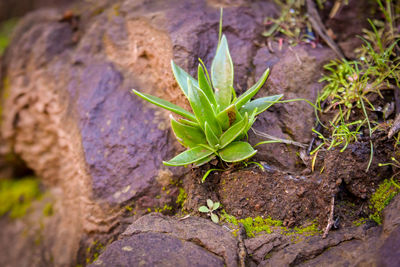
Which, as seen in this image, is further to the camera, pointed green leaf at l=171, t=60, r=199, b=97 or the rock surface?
pointed green leaf at l=171, t=60, r=199, b=97

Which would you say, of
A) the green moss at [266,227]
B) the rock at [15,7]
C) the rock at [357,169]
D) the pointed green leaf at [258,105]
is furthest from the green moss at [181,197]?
Result: the rock at [15,7]

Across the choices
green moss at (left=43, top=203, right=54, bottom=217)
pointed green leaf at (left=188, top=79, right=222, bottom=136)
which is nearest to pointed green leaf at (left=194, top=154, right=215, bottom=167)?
pointed green leaf at (left=188, top=79, right=222, bottom=136)


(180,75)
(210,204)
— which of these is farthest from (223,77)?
(210,204)

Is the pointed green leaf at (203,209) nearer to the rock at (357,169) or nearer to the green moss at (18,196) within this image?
the rock at (357,169)

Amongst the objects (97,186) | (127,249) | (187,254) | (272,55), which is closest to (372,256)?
(187,254)

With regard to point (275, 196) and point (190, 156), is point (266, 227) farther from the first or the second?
point (190, 156)

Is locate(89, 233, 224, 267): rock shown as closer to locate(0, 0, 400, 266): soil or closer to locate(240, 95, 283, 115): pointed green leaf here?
locate(0, 0, 400, 266): soil

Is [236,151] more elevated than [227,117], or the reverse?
[227,117]
